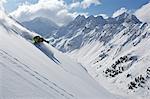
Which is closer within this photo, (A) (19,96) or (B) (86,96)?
(A) (19,96)

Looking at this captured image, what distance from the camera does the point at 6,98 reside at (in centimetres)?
1351

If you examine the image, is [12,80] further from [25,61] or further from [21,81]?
[25,61]

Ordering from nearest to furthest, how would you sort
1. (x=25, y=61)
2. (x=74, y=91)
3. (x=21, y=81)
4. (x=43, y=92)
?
(x=21, y=81), (x=43, y=92), (x=25, y=61), (x=74, y=91)

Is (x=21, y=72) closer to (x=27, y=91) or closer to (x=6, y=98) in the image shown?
(x=27, y=91)

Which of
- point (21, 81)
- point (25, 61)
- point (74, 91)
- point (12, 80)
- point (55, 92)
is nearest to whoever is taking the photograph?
point (12, 80)

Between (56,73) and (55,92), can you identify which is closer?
(55,92)

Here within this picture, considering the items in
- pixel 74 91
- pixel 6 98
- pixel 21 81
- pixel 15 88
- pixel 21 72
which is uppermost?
pixel 74 91

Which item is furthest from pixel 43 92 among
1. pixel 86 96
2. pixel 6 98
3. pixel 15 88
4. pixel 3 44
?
pixel 86 96

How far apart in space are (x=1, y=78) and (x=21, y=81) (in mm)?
1553

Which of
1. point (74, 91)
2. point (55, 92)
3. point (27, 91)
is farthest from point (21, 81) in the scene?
point (74, 91)

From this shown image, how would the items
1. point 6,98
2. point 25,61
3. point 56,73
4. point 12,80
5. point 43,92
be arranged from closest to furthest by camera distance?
point 6,98
point 12,80
point 43,92
point 25,61
point 56,73

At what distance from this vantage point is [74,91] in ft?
81.0

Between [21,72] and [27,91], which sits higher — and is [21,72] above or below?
above

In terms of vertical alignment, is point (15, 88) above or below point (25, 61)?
below
